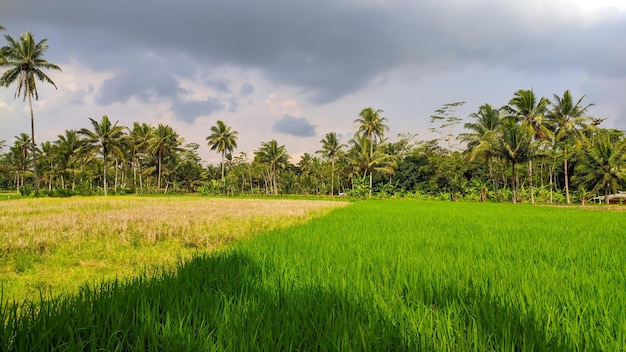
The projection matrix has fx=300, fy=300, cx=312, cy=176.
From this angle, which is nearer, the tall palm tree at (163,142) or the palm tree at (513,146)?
the palm tree at (513,146)

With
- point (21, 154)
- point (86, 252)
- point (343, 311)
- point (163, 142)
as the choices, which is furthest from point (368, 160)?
point (21, 154)

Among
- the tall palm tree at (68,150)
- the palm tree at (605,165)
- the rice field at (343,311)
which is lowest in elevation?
the rice field at (343,311)

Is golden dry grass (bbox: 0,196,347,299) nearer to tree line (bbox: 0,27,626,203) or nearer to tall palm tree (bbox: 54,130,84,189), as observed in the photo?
tree line (bbox: 0,27,626,203)

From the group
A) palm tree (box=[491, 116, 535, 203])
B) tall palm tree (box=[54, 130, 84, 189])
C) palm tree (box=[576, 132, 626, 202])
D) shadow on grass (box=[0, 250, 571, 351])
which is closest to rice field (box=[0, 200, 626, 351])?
shadow on grass (box=[0, 250, 571, 351])

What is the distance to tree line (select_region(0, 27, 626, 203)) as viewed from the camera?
26.2 meters

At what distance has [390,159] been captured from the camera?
131ft

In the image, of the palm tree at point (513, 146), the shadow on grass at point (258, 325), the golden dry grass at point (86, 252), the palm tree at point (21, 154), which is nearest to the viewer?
the shadow on grass at point (258, 325)

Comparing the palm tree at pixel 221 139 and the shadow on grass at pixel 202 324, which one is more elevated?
the palm tree at pixel 221 139

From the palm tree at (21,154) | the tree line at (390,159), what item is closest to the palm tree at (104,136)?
the tree line at (390,159)

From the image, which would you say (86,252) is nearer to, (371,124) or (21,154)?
(371,124)

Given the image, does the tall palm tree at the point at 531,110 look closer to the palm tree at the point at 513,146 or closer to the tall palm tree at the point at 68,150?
the palm tree at the point at 513,146

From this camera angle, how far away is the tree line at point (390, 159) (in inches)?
1030

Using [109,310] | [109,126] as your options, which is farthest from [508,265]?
[109,126]

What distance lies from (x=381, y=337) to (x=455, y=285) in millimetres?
979
